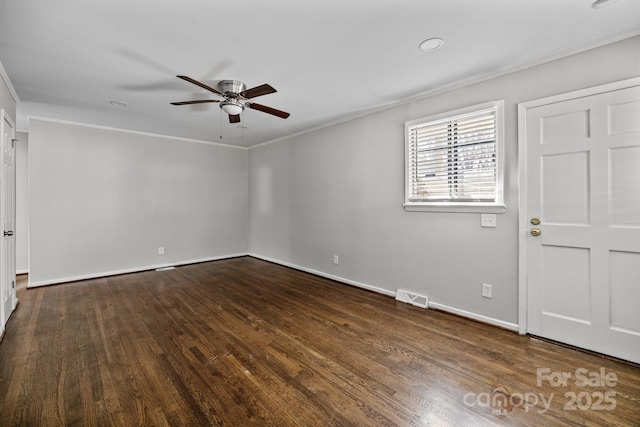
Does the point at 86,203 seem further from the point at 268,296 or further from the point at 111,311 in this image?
the point at 268,296

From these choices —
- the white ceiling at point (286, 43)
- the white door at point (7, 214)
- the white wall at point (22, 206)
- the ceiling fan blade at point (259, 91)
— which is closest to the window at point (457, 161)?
the white ceiling at point (286, 43)

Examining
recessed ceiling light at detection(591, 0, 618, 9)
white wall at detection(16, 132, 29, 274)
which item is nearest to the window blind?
recessed ceiling light at detection(591, 0, 618, 9)

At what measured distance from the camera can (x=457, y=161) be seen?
3.15m

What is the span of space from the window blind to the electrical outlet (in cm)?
88

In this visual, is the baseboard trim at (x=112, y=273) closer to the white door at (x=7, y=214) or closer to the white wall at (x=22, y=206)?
the white door at (x=7, y=214)

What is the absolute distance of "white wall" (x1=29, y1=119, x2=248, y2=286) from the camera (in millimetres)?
4406

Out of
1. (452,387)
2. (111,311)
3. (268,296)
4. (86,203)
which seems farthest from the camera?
(86,203)

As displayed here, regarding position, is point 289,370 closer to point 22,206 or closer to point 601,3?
point 601,3

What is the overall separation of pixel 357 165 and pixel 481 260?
206 cm

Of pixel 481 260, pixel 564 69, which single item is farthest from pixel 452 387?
pixel 564 69

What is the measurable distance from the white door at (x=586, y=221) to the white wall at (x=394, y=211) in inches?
6.2

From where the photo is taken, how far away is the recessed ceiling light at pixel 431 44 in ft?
7.48

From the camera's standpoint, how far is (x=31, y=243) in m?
4.30

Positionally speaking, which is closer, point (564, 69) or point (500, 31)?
point (500, 31)
